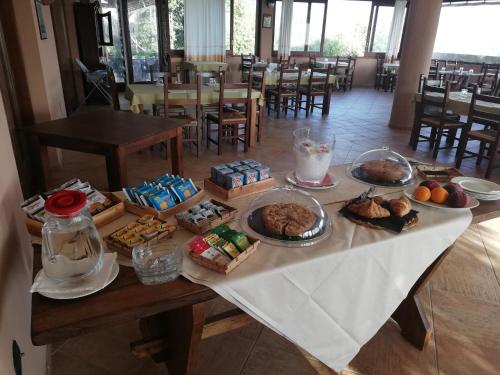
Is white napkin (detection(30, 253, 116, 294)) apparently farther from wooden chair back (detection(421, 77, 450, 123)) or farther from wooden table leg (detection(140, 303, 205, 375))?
wooden chair back (detection(421, 77, 450, 123))

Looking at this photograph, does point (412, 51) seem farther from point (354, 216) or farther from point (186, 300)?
point (186, 300)

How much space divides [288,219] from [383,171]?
586 millimetres

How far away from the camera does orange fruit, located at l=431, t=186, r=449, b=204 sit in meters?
1.24

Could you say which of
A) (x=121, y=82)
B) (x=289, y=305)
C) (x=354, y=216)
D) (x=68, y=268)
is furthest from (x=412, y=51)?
(x=121, y=82)

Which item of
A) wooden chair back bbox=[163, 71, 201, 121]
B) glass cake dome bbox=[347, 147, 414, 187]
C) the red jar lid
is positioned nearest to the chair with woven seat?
wooden chair back bbox=[163, 71, 201, 121]

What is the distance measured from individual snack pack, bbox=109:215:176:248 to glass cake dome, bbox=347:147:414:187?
83 centimetres

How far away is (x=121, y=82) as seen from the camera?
282 inches

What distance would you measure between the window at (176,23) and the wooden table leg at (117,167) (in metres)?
5.66

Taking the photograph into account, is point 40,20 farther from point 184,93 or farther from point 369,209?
point 369,209

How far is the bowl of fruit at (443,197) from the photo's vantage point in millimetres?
1202

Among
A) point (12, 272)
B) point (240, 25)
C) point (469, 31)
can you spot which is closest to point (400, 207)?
point (12, 272)

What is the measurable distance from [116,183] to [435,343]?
175cm

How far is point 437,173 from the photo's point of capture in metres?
1.49

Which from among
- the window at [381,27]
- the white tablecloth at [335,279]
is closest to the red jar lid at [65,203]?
the white tablecloth at [335,279]
